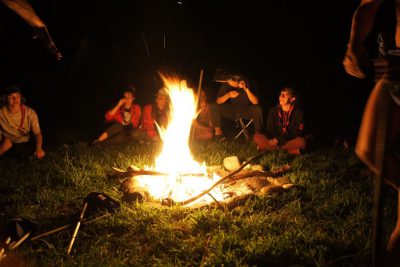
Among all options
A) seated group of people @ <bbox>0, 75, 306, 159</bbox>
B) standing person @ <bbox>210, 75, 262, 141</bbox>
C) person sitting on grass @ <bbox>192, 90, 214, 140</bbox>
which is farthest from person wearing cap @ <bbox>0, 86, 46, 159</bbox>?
standing person @ <bbox>210, 75, 262, 141</bbox>

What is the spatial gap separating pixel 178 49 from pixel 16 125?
833 centimetres

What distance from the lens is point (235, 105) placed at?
8.45 meters

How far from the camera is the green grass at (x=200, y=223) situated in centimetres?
358

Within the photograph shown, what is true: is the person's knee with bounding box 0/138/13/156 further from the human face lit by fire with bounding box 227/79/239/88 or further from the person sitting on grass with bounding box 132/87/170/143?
the human face lit by fire with bounding box 227/79/239/88

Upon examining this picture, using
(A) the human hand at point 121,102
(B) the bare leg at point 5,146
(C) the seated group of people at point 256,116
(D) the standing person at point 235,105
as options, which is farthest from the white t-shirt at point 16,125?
(D) the standing person at point 235,105

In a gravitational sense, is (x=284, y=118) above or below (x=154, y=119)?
above

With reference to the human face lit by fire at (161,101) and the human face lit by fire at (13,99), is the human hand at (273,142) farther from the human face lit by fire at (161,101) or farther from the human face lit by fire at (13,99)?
the human face lit by fire at (13,99)

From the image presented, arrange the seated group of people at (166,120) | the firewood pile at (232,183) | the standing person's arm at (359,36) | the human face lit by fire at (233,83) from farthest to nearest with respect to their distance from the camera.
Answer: the human face lit by fire at (233,83) < the seated group of people at (166,120) < the firewood pile at (232,183) < the standing person's arm at (359,36)

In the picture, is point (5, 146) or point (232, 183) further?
point (5, 146)

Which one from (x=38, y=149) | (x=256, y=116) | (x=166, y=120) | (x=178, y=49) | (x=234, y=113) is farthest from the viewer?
(x=178, y=49)

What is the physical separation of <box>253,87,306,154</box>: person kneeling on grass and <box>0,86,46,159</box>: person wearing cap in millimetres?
3923

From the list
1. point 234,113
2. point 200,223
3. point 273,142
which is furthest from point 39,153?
point 273,142

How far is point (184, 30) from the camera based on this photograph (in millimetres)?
14586

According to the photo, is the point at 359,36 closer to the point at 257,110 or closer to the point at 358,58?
the point at 358,58
